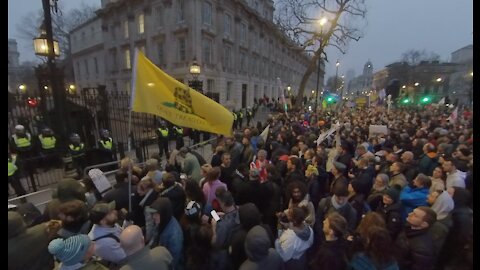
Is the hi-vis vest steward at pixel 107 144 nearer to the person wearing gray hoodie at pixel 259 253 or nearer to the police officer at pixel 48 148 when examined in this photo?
the police officer at pixel 48 148

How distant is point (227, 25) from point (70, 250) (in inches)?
1192

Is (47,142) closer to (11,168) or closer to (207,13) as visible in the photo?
(11,168)

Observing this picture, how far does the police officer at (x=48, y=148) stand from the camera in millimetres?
7976

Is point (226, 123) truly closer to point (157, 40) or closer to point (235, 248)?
point (235, 248)

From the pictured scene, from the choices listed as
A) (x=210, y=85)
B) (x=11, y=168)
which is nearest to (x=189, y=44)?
(x=210, y=85)

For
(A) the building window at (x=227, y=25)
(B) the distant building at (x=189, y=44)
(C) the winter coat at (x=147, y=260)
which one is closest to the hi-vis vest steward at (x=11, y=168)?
(C) the winter coat at (x=147, y=260)

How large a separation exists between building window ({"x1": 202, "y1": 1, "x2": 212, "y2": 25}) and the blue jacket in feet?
82.6

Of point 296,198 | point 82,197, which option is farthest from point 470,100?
point 82,197

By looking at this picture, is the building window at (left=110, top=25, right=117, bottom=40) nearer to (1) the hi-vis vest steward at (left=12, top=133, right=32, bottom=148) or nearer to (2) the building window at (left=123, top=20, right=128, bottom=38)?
(2) the building window at (left=123, top=20, right=128, bottom=38)

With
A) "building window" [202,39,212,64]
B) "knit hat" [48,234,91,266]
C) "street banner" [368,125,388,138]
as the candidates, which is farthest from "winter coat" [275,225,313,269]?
"building window" [202,39,212,64]

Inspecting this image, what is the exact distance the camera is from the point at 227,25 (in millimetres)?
29656

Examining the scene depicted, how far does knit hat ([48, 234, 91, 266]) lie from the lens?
2.16 m

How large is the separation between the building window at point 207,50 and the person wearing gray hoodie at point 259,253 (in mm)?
24741

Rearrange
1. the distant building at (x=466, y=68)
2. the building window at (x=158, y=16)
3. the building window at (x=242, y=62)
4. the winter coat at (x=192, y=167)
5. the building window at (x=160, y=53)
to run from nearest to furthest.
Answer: the distant building at (x=466, y=68) → the winter coat at (x=192, y=167) → the building window at (x=158, y=16) → the building window at (x=160, y=53) → the building window at (x=242, y=62)
